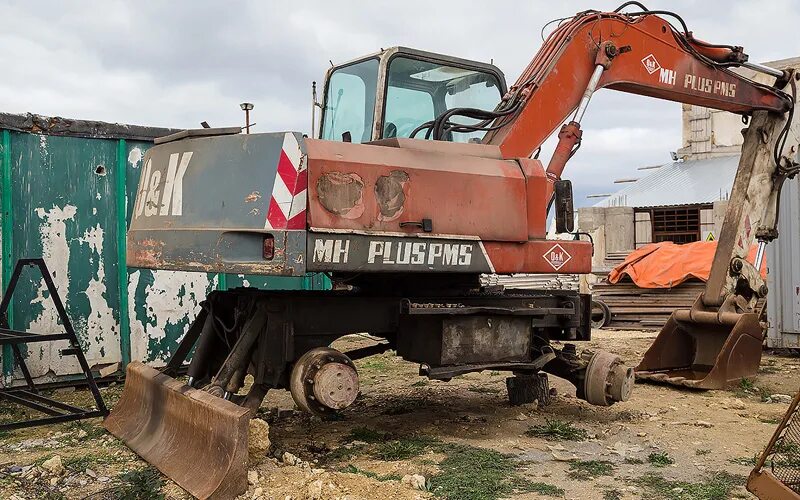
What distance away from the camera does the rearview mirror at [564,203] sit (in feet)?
18.4

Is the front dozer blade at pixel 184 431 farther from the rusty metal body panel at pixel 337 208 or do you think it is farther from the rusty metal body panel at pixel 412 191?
Answer: the rusty metal body panel at pixel 412 191

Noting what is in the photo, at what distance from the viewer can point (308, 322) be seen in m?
5.31

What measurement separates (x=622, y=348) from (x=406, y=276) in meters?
6.57

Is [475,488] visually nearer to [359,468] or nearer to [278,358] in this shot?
[359,468]

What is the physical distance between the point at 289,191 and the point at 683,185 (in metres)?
23.1

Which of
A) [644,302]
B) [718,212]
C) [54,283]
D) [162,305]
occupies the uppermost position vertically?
[718,212]

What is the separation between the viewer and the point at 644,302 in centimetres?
1480

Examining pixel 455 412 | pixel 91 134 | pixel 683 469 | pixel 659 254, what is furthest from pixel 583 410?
pixel 659 254

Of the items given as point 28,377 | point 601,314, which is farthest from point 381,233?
point 601,314

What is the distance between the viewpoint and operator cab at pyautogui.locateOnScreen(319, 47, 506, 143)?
18.8 feet

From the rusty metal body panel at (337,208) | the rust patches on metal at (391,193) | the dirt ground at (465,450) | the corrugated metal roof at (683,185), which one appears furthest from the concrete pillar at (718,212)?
the rust patches on metal at (391,193)

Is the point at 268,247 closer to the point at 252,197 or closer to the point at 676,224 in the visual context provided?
the point at 252,197

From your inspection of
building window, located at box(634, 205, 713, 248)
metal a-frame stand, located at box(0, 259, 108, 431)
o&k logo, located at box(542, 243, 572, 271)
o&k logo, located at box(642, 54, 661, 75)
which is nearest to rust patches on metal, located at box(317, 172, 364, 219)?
o&k logo, located at box(542, 243, 572, 271)

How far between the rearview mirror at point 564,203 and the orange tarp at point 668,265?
958 centimetres
